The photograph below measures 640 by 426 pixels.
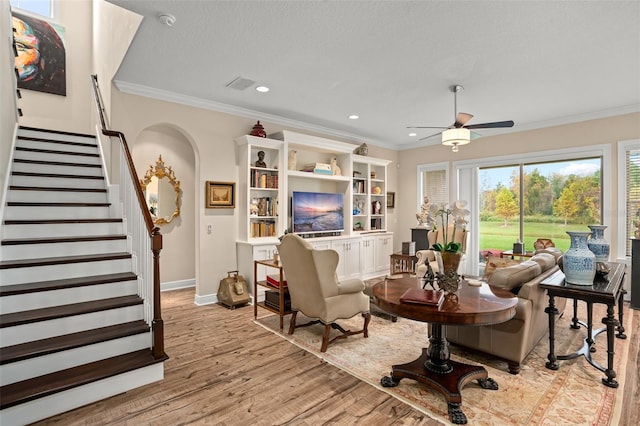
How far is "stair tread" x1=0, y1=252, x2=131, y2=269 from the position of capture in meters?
2.69

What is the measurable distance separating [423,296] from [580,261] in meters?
1.40

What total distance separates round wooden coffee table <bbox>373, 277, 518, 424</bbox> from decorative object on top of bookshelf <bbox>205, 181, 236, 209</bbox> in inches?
115

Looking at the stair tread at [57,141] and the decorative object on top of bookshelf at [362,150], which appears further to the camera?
the decorative object on top of bookshelf at [362,150]

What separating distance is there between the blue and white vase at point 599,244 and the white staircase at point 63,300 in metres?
3.91

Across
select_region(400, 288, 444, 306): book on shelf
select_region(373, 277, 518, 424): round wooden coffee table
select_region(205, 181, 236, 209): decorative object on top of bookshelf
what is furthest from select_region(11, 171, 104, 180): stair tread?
select_region(400, 288, 444, 306): book on shelf

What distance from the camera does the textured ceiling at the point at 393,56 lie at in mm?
2516

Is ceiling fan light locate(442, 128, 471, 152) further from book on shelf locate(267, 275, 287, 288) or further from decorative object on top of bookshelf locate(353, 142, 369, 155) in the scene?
decorative object on top of bookshelf locate(353, 142, 369, 155)

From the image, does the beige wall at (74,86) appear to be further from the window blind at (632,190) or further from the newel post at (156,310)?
the window blind at (632,190)

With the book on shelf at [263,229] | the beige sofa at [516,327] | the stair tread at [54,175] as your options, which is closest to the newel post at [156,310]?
the stair tread at [54,175]

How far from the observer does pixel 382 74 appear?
3.66 meters

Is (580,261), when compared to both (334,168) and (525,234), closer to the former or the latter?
(525,234)

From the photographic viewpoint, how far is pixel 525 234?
6.06m

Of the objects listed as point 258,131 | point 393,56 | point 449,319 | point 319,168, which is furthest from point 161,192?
point 449,319

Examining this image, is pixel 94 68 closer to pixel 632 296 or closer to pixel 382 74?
pixel 382 74
